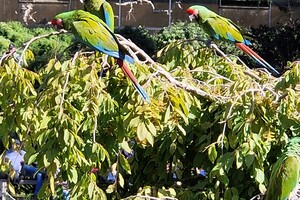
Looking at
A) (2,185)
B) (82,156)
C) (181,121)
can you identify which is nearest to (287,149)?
(181,121)

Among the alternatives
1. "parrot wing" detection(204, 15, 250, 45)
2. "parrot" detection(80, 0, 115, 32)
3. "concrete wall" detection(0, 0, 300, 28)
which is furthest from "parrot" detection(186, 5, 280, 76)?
"concrete wall" detection(0, 0, 300, 28)

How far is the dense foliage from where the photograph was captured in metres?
2.63

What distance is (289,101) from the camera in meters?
2.63

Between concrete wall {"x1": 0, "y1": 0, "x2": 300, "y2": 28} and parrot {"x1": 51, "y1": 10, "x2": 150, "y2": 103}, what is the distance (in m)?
9.01

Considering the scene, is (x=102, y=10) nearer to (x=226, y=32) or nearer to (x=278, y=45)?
(x=226, y=32)

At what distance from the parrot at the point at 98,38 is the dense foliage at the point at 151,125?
8cm

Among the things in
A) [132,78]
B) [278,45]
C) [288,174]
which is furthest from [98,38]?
[278,45]

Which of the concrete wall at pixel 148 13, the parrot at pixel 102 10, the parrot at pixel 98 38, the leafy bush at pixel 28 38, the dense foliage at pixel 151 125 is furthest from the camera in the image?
the concrete wall at pixel 148 13

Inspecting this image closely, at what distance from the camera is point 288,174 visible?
2.34 m

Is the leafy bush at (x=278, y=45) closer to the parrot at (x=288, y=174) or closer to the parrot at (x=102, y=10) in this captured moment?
the parrot at (x=102, y=10)

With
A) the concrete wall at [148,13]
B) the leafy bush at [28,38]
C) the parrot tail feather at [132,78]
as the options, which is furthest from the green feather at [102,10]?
the concrete wall at [148,13]

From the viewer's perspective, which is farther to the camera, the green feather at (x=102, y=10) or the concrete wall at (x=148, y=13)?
the concrete wall at (x=148, y=13)

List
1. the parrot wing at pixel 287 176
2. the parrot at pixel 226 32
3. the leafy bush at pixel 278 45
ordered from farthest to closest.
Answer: the leafy bush at pixel 278 45 < the parrot at pixel 226 32 < the parrot wing at pixel 287 176

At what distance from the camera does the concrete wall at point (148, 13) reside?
39.6 feet
